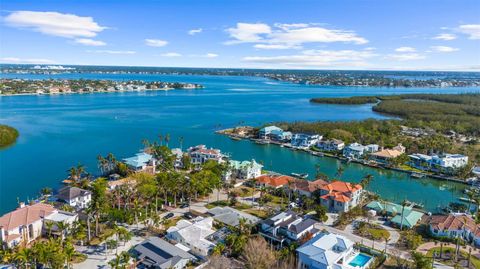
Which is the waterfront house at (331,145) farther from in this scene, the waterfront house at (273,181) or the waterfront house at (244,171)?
the waterfront house at (273,181)

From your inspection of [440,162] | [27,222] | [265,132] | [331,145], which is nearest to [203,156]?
[265,132]

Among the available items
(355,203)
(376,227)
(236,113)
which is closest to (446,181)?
(355,203)

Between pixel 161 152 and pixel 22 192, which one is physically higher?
pixel 161 152

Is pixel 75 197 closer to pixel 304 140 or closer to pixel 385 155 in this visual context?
pixel 304 140

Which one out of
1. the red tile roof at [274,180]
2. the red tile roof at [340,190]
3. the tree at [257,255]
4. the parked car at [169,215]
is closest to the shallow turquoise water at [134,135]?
the red tile roof at [340,190]

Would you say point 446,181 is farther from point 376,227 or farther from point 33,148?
point 33,148

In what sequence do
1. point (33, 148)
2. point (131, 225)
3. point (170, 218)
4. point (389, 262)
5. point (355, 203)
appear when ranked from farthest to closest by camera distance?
1. point (33, 148)
2. point (355, 203)
3. point (170, 218)
4. point (131, 225)
5. point (389, 262)
